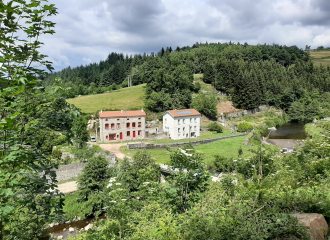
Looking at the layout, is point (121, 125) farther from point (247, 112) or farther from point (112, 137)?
point (247, 112)

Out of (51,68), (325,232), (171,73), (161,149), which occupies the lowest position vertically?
(161,149)

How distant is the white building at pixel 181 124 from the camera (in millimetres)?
40938

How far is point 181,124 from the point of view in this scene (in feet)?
136

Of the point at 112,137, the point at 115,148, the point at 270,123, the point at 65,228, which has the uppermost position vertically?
the point at 270,123

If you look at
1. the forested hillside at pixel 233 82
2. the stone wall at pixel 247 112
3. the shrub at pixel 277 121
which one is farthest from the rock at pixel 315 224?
the shrub at pixel 277 121

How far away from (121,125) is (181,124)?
11.4 metres

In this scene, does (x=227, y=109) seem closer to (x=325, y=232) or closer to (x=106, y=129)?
(x=106, y=129)

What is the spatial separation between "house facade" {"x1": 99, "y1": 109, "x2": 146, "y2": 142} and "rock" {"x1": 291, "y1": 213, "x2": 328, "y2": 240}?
3548 cm

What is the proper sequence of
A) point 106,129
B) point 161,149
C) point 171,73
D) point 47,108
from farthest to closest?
1. point 171,73
2. point 106,129
3. point 161,149
4. point 47,108

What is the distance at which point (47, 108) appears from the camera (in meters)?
3.98

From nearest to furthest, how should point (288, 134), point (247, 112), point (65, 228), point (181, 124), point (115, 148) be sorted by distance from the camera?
point (65, 228), point (115, 148), point (181, 124), point (288, 134), point (247, 112)

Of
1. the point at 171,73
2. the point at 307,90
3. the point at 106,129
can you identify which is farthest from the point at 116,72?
the point at 307,90

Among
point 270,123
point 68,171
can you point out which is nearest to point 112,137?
point 68,171

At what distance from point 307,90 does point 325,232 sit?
78.7 metres
